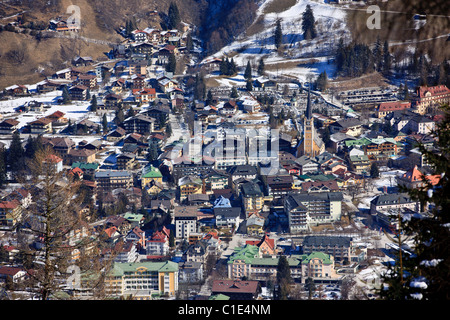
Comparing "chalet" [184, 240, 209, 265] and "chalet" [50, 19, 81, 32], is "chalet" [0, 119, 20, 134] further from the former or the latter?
"chalet" [184, 240, 209, 265]

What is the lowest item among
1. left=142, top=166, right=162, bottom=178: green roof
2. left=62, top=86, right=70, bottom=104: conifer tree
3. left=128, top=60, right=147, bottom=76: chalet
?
left=142, top=166, right=162, bottom=178: green roof

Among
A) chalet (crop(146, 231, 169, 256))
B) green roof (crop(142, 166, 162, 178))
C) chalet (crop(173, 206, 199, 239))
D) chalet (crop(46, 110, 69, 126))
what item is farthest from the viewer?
chalet (crop(46, 110, 69, 126))

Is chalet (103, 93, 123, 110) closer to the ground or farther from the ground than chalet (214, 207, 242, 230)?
farther from the ground

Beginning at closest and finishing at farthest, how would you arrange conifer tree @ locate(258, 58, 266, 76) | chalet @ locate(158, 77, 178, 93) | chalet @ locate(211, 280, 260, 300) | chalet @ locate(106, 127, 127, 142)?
chalet @ locate(211, 280, 260, 300) < chalet @ locate(106, 127, 127, 142) < chalet @ locate(158, 77, 178, 93) < conifer tree @ locate(258, 58, 266, 76)

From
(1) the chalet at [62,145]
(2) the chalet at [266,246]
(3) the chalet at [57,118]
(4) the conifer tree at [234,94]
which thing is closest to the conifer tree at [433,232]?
(2) the chalet at [266,246]

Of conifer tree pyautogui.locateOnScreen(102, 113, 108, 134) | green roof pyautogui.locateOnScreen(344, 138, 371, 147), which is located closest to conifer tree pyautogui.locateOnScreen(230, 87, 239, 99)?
conifer tree pyautogui.locateOnScreen(102, 113, 108, 134)

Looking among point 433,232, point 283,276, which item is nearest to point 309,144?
point 283,276

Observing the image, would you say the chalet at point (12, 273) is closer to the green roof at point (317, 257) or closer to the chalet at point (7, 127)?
the green roof at point (317, 257)

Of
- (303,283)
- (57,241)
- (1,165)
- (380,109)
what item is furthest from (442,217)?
(380,109)
